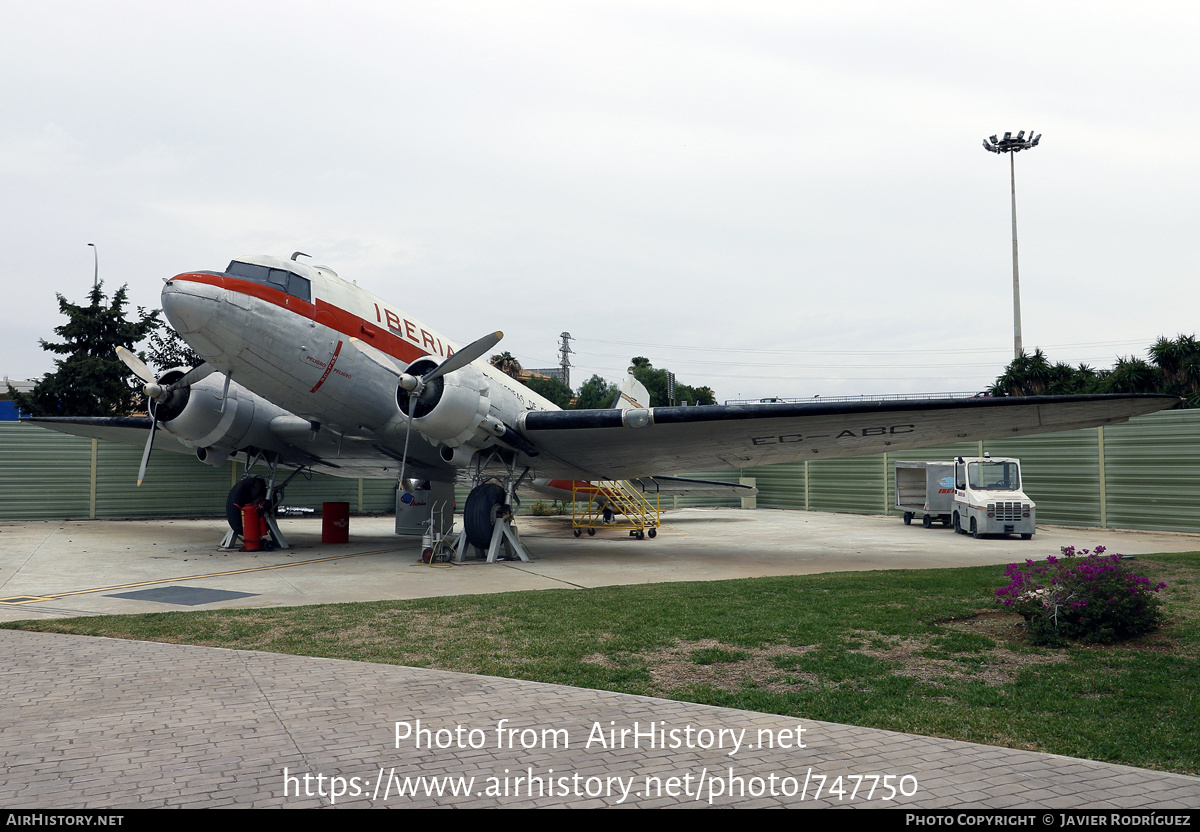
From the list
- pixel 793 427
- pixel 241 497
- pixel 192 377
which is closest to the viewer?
pixel 793 427

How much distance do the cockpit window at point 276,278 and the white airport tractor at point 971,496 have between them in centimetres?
1758

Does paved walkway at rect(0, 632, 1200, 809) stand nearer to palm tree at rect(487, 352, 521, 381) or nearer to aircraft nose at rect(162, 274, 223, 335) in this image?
aircraft nose at rect(162, 274, 223, 335)

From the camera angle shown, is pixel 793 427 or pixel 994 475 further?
pixel 994 475

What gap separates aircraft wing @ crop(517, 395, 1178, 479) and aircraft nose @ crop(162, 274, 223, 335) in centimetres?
644

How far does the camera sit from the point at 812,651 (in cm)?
738

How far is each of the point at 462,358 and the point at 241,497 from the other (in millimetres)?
7616

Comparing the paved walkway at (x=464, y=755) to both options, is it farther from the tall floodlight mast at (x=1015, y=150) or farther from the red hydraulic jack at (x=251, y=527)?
the tall floodlight mast at (x=1015, y=150)

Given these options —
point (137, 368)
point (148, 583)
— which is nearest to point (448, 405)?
point (148, 583)

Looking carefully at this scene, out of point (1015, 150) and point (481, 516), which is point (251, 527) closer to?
point (481, 516)

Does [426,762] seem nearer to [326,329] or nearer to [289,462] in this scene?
[326,329]

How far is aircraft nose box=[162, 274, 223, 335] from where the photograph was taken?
41.8 feet

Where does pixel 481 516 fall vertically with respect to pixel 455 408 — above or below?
below

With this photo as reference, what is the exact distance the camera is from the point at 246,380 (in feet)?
47.3

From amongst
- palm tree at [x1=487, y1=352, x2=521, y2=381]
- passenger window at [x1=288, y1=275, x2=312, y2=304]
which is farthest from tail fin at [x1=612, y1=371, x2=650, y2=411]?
palm tree at [x1=487, y1=352, x2=521, y2=381]
